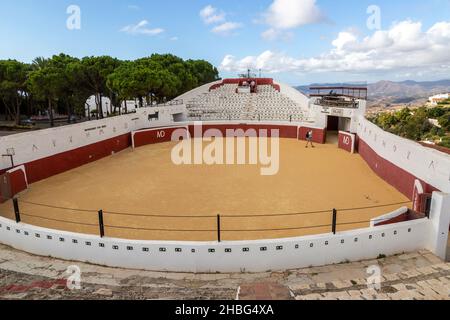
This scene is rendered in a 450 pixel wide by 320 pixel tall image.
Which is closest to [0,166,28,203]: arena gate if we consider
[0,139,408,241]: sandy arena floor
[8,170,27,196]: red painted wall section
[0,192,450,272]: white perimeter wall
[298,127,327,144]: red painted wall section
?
[8,170,27,196]: red painted wall section

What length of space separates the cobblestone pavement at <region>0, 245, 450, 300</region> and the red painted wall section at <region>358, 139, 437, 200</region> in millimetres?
4411

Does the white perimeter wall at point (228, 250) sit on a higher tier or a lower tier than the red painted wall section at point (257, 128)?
lower

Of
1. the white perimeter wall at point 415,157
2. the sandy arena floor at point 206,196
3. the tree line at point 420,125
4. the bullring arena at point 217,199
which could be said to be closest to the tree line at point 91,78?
the bullring arena at point 217,199

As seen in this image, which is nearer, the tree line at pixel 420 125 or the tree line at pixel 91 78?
the tree line at pixel 91 78

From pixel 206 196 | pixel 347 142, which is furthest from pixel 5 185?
pixel 347 142

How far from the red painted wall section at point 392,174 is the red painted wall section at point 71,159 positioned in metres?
16.8

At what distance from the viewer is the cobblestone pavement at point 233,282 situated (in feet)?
21.3

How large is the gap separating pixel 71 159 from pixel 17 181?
4.27m

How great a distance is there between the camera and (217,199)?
13.0m

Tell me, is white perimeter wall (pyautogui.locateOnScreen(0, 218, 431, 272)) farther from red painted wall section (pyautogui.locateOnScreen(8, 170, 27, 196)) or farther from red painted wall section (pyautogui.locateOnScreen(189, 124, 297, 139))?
red painted wall section (pyautogui.locateOnScreen(189, 124, 297, 139))

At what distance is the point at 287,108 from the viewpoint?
35.1 meters

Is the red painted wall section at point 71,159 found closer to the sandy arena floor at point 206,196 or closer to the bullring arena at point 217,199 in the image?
the bullring arena at point 217,199

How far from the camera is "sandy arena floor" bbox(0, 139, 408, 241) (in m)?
10.2
